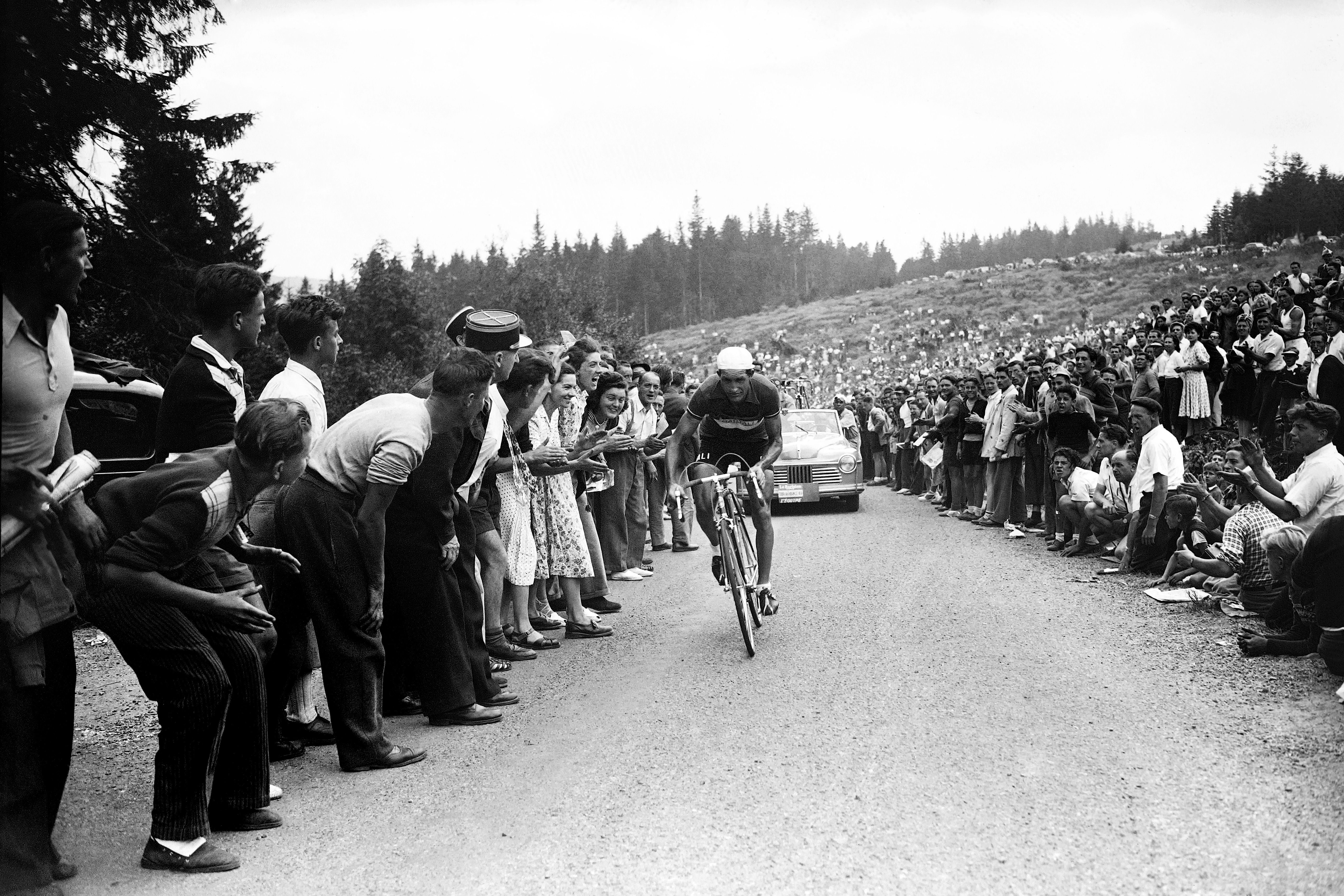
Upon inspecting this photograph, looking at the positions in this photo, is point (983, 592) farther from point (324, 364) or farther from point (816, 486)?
point (816, 486)

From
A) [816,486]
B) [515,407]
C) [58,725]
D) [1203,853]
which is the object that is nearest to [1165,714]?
[1203,853]

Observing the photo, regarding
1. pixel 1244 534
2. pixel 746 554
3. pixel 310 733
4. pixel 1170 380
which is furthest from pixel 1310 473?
pixel 1170 380

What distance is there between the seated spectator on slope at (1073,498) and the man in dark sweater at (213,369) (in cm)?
936

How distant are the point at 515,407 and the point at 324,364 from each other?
6.84ft

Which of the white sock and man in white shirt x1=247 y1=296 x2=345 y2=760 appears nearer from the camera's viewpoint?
the white sock

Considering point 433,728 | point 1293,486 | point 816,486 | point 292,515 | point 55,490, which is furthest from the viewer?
point 816,486

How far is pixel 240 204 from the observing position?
52.1ft

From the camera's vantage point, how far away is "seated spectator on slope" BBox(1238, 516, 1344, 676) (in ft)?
20.0

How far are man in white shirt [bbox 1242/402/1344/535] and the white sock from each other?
650 cm

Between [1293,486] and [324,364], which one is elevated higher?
[324,364]

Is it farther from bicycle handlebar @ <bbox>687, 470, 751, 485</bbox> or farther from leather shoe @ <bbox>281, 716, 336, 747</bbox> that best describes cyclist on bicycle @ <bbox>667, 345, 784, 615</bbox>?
leather shoe @ <bbox>281, 716, 336, 747</bbox>

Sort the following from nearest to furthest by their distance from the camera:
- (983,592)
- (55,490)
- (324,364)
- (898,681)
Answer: (55,490) → (324,364) → (898,681) → (983,592)

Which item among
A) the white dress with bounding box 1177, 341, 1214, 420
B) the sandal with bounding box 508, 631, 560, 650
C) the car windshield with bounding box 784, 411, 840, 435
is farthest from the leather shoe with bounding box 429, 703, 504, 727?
the white dress with bounding box 1177, 341, 1214, 420

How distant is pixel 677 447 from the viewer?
8.38m
